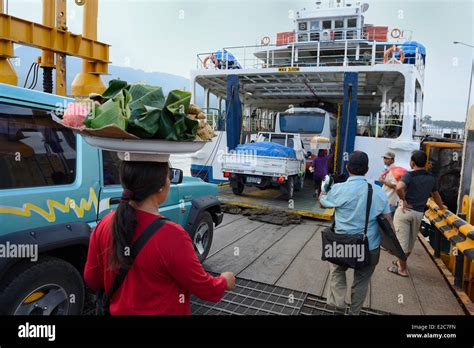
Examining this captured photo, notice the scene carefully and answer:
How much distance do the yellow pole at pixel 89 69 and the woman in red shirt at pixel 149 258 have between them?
16.5 ft

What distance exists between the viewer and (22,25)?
4730 millimetres

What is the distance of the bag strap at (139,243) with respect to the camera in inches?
58.4

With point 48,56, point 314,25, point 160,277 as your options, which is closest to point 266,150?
point 48,56

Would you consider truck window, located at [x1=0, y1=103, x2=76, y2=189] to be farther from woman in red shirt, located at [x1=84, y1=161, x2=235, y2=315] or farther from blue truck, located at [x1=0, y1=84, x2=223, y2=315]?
woman in red shirt, located at [x1=84, y1=161, x2=235, y2=315]

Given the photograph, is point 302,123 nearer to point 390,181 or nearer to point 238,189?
point 238,189

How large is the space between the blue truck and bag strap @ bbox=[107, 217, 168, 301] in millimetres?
1142

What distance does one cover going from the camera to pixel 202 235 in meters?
4.66

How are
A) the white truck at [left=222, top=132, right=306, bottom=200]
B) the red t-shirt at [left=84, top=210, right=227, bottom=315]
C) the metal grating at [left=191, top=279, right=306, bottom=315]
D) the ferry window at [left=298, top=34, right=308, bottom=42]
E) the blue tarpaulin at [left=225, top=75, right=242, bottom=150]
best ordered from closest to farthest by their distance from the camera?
the red t-shirt at [left=84, top=210, right=227, bottom=315] → the metal grating at [left=191, top=279, right=306, bottom=315] → the white truck at [left=222, top=132, right=306, bottom=200] → the blue tarpaulin at [left=225, top=75, right=242, bottom=150] → the ferry window at [left=298, top=34, right=308, bottom=42]

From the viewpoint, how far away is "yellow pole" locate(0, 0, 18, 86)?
4551 mm

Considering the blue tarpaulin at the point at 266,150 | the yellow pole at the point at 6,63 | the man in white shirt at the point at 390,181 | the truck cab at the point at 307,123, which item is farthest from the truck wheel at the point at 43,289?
the truck cab at the point at 307,123

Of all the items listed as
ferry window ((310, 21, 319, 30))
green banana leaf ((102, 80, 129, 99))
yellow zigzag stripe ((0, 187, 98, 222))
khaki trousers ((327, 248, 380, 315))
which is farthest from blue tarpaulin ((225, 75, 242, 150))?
ferry window ((310, 21, 319, 30))

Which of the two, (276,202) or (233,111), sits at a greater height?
(233,111)

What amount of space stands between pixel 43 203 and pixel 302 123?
36.0ft
